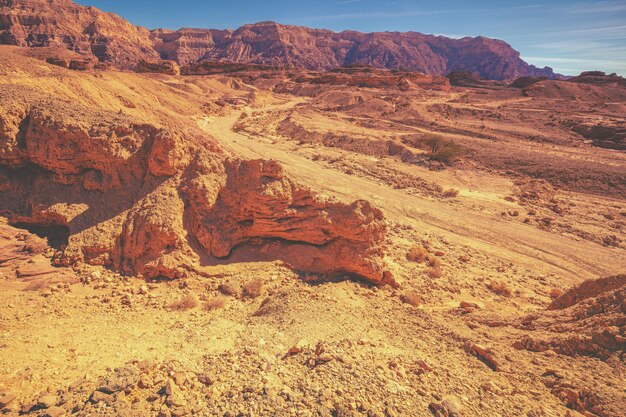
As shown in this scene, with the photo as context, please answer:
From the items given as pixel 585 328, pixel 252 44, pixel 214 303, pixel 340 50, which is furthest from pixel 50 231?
pixel 340 50

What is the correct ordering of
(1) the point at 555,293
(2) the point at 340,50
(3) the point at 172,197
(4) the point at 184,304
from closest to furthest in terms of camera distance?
1. (4) the point at 184,304
2. (3) the point at 172,197
3. (1) the point at 555,293
4. (2) the point at 340,50

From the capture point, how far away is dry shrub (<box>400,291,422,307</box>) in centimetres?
801

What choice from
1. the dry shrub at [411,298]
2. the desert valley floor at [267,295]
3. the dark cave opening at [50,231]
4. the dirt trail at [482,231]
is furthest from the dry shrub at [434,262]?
the dark cave opening at [50,231]

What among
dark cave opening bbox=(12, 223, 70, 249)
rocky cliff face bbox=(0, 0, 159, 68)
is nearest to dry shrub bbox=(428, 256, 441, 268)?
dark cave opening bbox=(12, 223, 70, 249)

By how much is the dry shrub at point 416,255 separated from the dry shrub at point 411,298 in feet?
9.74

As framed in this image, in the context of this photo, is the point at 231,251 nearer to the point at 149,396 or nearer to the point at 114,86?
the point at 149,396

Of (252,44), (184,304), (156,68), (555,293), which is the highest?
(252,44)

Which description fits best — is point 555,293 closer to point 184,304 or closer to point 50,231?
point 184,304

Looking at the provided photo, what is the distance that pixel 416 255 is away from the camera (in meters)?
11.3

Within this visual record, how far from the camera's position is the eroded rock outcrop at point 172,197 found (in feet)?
27.7

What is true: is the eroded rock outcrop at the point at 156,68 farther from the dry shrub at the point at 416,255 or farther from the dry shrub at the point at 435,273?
the dry shrub at the point at 435,273

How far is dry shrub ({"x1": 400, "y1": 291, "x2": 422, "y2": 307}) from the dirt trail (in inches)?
272

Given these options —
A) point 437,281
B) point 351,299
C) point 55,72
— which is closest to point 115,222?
point 351,299

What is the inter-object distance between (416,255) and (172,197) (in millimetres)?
7772
